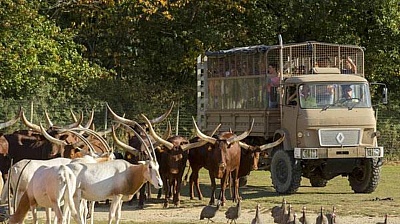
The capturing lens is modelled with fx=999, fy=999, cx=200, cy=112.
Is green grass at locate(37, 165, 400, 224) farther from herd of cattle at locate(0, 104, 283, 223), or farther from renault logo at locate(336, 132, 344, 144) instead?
renault logo at locate(336, 132, 344, 144)

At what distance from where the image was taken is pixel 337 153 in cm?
2369

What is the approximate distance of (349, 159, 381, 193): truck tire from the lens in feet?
79.9

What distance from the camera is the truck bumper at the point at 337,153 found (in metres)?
23.5

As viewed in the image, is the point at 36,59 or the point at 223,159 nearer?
the point at 223,159

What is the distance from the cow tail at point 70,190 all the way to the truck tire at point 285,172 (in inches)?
396

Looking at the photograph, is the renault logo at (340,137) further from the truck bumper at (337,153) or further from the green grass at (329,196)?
the green grass at (329,196)

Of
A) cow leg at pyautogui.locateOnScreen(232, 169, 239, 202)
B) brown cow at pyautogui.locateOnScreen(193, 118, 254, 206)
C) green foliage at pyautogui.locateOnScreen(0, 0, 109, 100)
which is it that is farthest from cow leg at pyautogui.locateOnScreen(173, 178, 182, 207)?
green foliage at pyautogui.locateOnScreen(0, 0, 109, 100)

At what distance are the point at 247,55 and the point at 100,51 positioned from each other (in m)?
13.2

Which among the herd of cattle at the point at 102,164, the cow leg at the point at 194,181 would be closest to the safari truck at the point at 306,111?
the herd of cattle at the point at 102,164

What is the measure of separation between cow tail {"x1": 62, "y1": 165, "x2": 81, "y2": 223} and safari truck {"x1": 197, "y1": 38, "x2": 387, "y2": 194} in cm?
986

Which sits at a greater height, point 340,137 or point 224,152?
point 340,137

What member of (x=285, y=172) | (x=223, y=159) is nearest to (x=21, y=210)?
(x=223, y=159)

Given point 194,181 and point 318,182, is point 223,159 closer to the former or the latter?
point 194,181

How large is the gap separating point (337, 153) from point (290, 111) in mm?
1557
